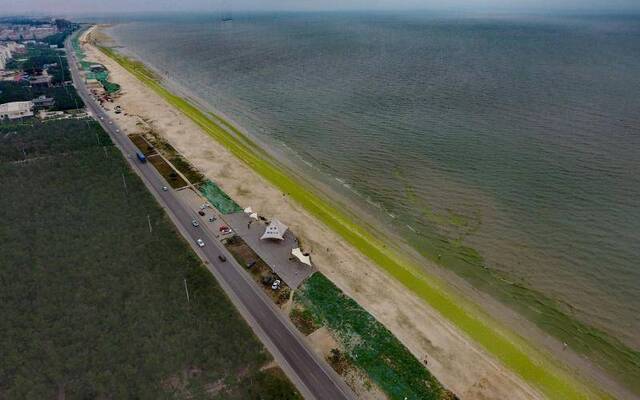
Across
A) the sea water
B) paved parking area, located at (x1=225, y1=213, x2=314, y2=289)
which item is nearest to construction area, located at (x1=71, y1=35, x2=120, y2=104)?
the sea water

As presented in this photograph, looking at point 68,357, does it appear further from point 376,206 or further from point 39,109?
point 39,109

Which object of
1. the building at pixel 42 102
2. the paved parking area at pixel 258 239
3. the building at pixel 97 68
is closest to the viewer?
the paved parking area at pixel 258 239

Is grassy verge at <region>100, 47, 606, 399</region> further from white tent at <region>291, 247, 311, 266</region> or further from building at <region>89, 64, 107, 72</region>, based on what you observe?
building at <region>89, 64, 107, 72</region>

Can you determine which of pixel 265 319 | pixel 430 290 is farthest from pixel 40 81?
pixel 430 290

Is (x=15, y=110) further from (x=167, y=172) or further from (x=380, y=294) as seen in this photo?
(x=380, y=294)

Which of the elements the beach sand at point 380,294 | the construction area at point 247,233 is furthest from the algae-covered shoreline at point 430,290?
the construction area at point 247,233

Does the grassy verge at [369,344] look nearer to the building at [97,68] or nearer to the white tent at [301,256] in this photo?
the white tent at [301,256]
